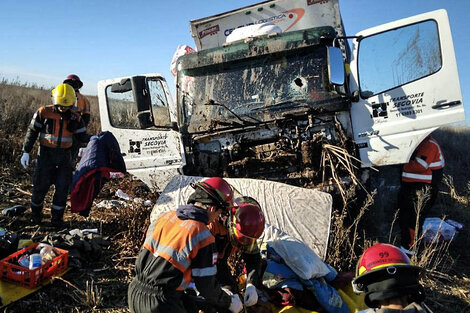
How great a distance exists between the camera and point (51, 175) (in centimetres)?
490

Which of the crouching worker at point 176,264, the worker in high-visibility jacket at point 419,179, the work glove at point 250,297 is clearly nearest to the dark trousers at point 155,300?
the crouching worker at point 176,264

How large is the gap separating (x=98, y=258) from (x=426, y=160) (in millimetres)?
3678

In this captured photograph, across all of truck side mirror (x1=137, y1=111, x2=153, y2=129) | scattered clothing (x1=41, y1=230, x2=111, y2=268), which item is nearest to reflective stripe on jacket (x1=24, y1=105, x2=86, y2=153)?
truck side mirror (x1=137, y1=111, x2=153, y2=129)

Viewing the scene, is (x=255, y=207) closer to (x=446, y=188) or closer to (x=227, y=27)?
(x=227, y=27)

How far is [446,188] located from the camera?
751 centimetres

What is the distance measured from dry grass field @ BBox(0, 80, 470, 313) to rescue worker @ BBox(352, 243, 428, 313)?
162 cm

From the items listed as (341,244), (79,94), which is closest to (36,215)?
(79,94)

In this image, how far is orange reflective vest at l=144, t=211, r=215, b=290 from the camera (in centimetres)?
210

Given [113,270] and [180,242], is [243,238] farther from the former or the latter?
[113,270]

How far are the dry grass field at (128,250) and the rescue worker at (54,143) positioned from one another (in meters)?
0.38

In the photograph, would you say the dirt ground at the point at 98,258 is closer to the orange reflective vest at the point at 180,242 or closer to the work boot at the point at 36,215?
the work boot at the point at 36,215

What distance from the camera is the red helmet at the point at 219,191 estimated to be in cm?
243

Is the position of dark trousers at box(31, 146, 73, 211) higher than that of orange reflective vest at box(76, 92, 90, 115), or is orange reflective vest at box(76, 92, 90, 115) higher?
orange reflective vest at box(76, 92, 90, 115)

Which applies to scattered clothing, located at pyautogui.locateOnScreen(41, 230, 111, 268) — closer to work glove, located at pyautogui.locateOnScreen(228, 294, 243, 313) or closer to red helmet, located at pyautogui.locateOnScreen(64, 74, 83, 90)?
work glove, located at pyautogui.locateOnScreen(228, 294, 243, 313)
